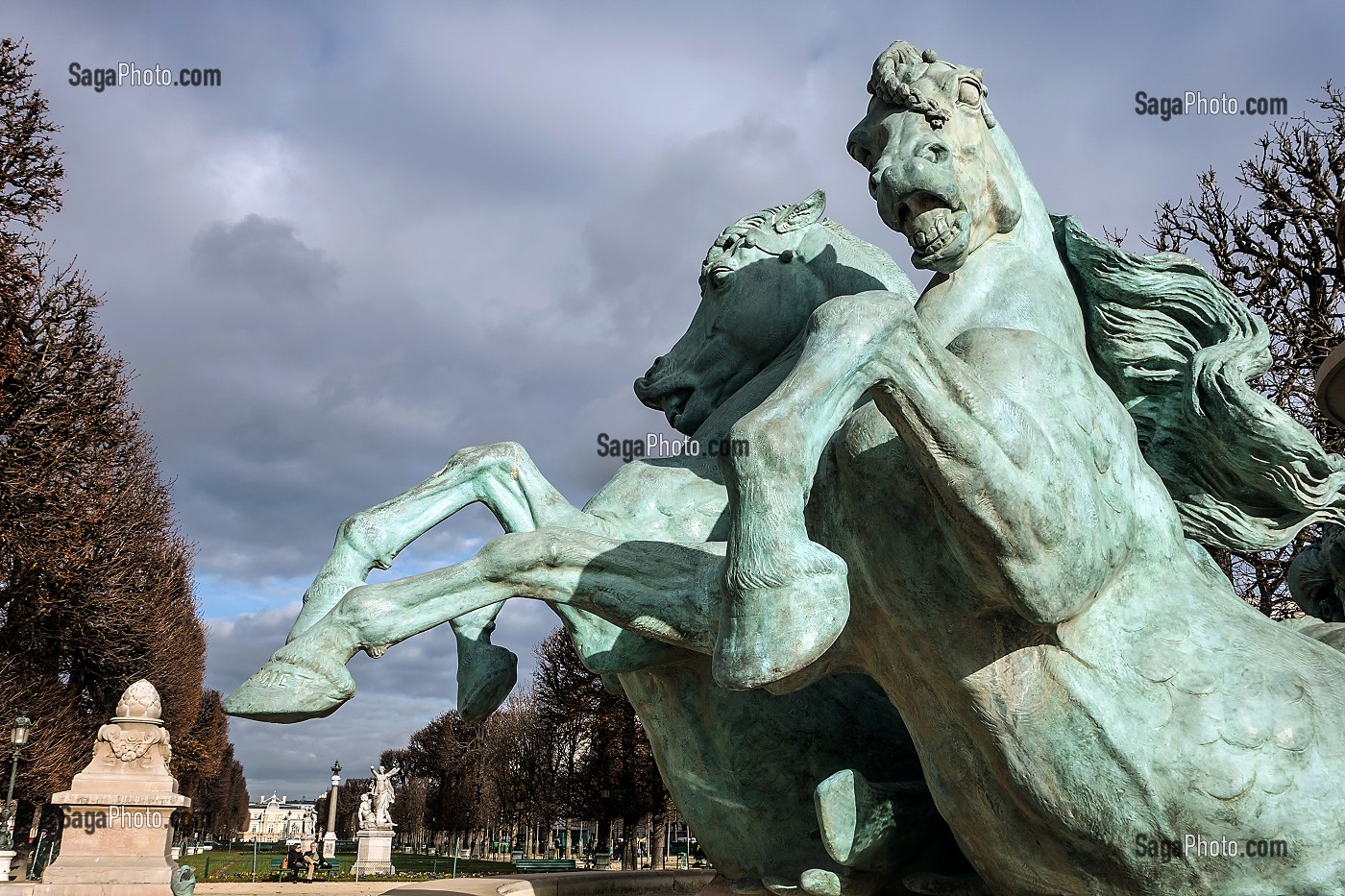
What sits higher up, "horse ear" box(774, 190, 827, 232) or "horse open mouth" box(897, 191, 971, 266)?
"horse ear" box(774, 190, 827, 232)

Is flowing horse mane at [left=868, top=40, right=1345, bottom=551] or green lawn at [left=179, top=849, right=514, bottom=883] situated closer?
flowing horse mane at [left=868, top=40, right=1345, bottom=551]

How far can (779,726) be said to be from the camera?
12.6ft

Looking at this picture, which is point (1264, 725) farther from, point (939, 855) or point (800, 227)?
point (800, 227)

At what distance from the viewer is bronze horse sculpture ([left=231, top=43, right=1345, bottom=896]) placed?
100 inches

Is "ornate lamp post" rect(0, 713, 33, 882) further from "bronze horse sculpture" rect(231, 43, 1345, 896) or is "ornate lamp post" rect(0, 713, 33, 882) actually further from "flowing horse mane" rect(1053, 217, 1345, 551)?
"flowing horse mane" rect(1053, 217, 1345, 551)

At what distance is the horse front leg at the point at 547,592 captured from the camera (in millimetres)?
3090

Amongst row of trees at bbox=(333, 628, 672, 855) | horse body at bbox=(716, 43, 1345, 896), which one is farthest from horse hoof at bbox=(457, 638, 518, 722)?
row of trees at bbox=(333, 628, 672, 855)

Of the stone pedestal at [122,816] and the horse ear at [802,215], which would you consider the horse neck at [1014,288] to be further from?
the stone pedestal at [122,816]

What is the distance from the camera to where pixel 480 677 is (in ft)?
12.4

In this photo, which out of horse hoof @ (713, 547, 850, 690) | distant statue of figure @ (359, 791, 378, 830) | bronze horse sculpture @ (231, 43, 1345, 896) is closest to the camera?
horse hoof @ (713, 547, 850, 690)

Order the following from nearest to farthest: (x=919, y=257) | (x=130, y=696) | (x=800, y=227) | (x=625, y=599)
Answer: (x=625, y=599) → (x=919, y=257) → (x=800, y=227) → (x=130, y=696)

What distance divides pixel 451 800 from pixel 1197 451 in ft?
211

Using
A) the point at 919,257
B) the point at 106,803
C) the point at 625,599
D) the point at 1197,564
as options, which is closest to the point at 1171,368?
the point at 1197,564

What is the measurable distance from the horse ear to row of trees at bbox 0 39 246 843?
16.3m
